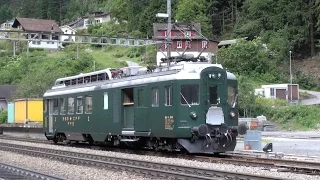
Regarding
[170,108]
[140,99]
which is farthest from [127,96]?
[170,108]

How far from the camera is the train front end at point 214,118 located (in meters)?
19.0

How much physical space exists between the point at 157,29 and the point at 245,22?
14.6 meters

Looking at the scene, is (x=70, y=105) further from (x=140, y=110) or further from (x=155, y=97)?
(x=155, y=97)

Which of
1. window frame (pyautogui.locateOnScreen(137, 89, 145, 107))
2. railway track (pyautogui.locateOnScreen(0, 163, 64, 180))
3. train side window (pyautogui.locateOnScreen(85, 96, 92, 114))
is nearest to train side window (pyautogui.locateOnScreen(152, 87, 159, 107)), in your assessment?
window frame (pyautogui.locateOnScreen(137, 89, 145, 107))

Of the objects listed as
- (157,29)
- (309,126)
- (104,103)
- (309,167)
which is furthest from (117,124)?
(157,29)

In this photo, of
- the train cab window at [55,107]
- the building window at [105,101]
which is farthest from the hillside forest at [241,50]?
the building window at [105,101]

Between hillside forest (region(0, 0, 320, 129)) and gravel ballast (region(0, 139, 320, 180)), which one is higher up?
hillside forest (region(0, 0, 320, 129))

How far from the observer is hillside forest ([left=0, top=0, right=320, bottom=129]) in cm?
5072

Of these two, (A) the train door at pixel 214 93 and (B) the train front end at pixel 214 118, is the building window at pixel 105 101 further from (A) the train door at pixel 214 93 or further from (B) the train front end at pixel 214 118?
(A) the train door at pixel 214 93

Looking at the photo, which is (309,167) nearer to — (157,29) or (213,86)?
(213,86)

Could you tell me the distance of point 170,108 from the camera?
63.5ft

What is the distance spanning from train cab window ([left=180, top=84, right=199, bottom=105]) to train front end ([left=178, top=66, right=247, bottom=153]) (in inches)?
7.3

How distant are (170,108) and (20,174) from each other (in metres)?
5.85

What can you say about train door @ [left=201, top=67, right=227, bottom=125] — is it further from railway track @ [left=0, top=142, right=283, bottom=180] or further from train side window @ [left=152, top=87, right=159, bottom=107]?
railway track @ [left=0, top=142, right=283, bottom=180]
